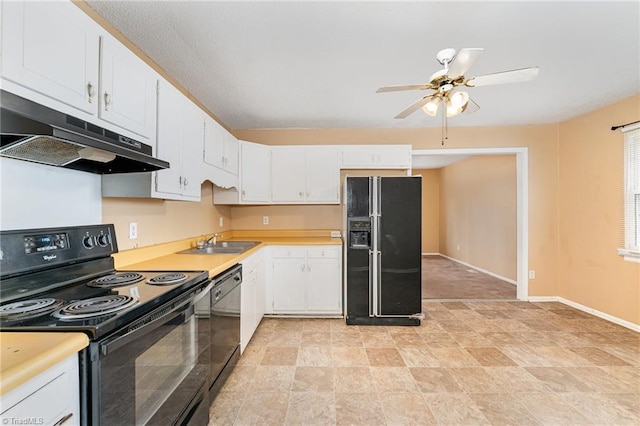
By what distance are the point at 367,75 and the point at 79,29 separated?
2.01 m

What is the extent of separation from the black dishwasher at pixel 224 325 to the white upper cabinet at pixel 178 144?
68 centimetres

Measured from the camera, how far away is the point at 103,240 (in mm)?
1602

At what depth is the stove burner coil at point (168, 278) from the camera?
1.44 m

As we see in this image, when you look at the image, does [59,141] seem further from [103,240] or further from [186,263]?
[186,263]

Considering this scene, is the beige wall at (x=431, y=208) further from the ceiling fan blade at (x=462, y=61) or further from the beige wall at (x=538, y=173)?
the ceiling fan blade at (x=462, y=61)

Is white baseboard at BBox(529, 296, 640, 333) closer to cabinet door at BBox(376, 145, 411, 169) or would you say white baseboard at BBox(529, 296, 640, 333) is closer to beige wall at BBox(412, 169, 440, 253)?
cabinet door at BBox(376, 145, 411, 169)

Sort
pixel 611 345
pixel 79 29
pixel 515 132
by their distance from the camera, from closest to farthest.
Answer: pixel 79 29 → pixel 611 345 → pixel 515 132

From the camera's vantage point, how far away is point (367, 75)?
8.23 feet

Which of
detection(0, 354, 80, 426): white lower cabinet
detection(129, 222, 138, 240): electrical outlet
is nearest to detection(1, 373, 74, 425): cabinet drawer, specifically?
detection(0, 354, 80, 426): white lower cabinet

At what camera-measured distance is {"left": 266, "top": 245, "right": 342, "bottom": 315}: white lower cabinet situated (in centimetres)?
332

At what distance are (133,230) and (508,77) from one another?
271 centimetres

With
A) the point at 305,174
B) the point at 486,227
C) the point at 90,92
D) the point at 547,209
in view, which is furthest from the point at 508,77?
the point at 486,227

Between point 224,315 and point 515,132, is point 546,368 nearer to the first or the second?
point 224,315

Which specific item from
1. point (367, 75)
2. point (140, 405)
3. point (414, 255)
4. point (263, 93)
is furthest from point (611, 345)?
point (263, 93)
